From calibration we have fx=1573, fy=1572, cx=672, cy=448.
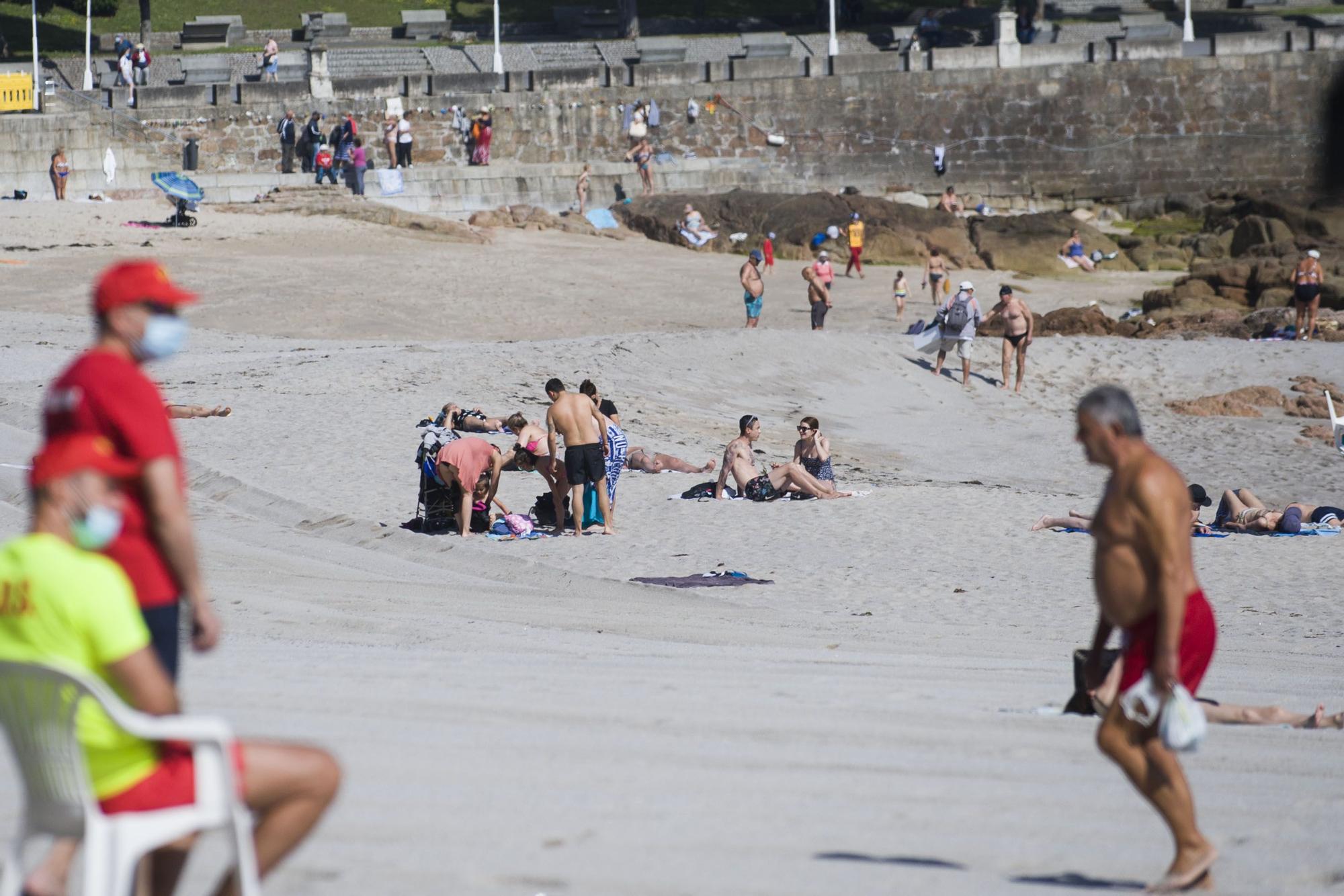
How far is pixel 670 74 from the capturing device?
3584 cm

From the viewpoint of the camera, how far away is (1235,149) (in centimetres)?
3744

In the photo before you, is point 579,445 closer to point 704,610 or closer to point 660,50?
point 704,610

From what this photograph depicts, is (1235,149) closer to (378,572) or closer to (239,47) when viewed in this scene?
(239,47)

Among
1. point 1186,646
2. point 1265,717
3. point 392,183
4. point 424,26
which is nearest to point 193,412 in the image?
point 1265,717

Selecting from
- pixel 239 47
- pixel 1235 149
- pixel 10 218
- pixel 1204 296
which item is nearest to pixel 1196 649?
pixel 1204 296

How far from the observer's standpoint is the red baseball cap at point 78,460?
2.85 m

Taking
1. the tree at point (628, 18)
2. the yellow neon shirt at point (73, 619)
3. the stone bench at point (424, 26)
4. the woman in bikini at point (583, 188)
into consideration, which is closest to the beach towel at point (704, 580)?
the yellow neon shirt at point (73, 619)

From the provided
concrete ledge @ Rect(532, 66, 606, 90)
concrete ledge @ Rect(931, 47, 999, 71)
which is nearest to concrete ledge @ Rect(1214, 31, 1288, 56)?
concrete ledge @ Rect(931, 47, 999, 71)

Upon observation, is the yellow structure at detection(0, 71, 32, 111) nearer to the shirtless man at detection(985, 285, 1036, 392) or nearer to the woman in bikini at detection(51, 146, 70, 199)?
the woman in bikini at detection(51, 146, 70, 199)

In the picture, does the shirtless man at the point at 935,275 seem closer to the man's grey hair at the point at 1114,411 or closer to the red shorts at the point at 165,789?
the man's grey hair at the point at 1114,411

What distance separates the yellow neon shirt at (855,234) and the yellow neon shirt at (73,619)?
26246 millimetres

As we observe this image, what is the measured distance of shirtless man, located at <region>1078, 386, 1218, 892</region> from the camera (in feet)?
11.9

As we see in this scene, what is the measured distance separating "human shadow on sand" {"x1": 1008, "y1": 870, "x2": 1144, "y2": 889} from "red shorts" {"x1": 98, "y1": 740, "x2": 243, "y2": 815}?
6.45 feet

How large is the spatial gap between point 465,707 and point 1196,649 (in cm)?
229
